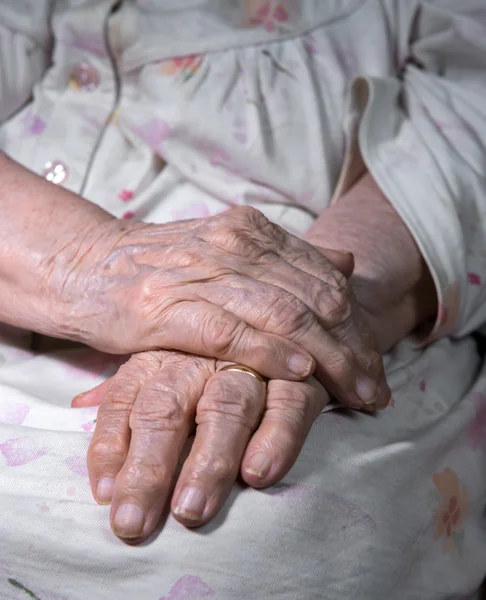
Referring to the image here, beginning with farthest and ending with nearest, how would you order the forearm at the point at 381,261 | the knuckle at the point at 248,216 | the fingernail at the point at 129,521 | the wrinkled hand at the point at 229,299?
the forearm at the point at 381,261 < the knuckle at the point at 248,216 < the wrinkled hand at the point at 229,299 < the fingernail at the point at 129,521

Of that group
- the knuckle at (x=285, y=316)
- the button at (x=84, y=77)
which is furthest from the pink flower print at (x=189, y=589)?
the button at (x=84, y=77)

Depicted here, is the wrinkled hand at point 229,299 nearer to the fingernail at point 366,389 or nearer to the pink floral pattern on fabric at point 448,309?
the fingernail at point 366,389

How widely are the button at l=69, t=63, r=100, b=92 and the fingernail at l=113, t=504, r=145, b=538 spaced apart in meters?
0.73

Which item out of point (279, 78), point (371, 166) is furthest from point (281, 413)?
point (279, 78)

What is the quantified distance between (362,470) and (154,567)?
0.70 feet

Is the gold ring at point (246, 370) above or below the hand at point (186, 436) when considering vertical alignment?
above

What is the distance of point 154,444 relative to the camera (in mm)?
588

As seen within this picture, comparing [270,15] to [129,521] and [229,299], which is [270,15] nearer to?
[229,299]

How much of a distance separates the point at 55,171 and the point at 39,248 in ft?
0.85

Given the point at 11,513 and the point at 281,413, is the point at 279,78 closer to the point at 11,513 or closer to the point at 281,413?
the point at 281,413

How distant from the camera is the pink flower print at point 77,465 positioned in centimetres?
63

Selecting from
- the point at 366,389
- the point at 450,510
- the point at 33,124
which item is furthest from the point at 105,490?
the point at 33,124

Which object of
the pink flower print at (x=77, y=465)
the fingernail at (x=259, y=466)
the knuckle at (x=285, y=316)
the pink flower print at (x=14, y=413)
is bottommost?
the pink flower print at (x=14, y=413)

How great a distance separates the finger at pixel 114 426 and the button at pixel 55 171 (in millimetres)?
412
